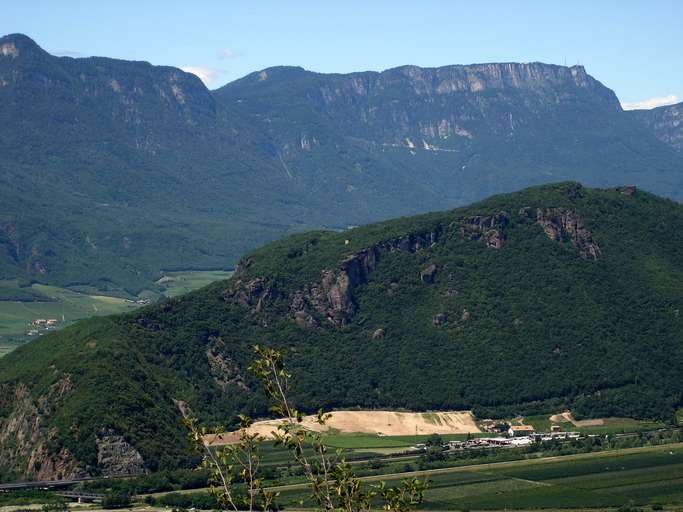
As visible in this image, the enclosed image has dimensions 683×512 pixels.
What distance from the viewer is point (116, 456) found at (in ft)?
551

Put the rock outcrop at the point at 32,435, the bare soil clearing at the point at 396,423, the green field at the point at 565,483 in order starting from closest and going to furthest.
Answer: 1. the green field at the point at 565,483
2. the rock outcrop at the point at 32,435
3. the bare soil clearing at the point at 396,423

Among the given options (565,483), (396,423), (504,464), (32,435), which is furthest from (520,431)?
(32,435)

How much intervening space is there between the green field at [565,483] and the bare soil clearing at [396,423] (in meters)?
23.6

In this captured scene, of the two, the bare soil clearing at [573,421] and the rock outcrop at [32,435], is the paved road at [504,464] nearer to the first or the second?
the rock outcrop at [32,435]

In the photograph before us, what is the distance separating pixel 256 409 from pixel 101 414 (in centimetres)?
2920

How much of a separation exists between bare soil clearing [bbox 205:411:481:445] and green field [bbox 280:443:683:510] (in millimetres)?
23604

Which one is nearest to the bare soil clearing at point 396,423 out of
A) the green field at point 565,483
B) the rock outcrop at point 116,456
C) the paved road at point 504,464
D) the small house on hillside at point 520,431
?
the small house on hillside at point 520,431

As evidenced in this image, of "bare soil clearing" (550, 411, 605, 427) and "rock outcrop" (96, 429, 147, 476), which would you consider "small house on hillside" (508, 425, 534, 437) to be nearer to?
"bare soil clearing" (550, 411, 605, 427)

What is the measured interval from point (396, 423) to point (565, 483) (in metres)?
42.4

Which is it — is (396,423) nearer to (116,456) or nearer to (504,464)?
(504,464)

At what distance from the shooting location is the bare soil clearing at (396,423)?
19162cm

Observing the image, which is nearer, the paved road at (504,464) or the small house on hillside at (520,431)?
the paved road at (504,464)

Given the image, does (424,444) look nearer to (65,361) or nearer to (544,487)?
(544,487)

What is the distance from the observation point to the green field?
14612cm
